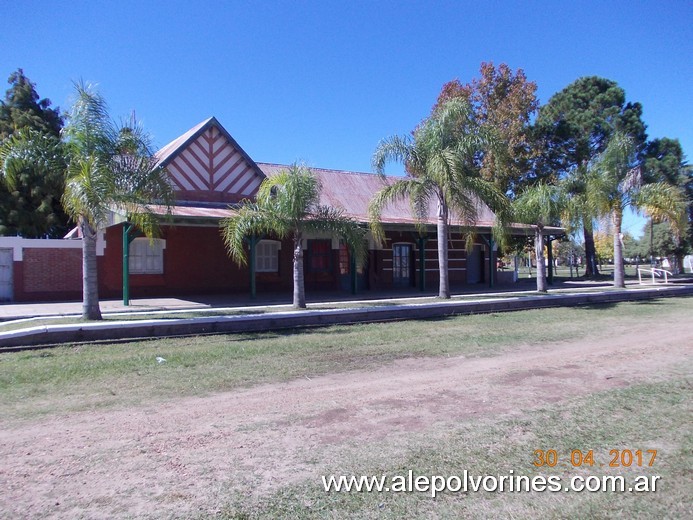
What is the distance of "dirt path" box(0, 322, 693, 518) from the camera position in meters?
3.57

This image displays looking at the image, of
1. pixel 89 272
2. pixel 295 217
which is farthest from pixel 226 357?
pixel 295 217

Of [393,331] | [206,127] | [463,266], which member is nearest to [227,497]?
[393,331]

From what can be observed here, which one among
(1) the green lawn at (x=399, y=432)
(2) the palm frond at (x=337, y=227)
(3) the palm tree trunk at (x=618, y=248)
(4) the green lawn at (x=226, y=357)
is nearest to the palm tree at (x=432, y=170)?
(2) the palm frond at (x=337, y=227)

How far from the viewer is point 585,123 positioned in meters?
33.0

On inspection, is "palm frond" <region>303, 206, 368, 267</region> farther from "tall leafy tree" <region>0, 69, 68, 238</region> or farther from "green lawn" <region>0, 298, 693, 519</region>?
"tall leafy tree" <region>0, 69, 68, 238</region>

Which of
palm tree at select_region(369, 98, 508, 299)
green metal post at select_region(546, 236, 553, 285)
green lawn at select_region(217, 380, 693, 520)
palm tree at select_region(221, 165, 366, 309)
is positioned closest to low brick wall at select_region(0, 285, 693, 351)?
palm tree at select_region(221, 165, 366, 309)

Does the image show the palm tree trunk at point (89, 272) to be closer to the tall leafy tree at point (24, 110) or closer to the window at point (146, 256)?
the window at point (146, 256)

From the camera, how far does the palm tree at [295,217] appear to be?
1264 cm

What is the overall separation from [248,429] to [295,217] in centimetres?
841

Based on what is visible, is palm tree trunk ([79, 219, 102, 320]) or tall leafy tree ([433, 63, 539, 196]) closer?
palm tree trunk ([79, 219, 102, 320])

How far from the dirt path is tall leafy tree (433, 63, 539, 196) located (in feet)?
73.9

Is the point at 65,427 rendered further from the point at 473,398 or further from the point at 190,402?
the point at 473,398
